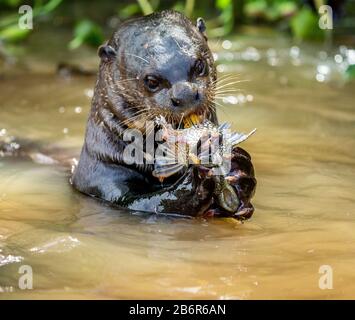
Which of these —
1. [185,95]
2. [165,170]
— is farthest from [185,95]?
[165,170]

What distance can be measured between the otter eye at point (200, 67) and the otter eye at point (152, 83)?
0.57ft

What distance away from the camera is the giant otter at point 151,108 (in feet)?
10.3

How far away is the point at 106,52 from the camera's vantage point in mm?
3576

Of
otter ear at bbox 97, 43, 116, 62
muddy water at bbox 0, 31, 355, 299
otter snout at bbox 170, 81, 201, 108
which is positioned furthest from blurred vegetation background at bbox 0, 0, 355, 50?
otter snout at bbox 170, 81, 201, 108

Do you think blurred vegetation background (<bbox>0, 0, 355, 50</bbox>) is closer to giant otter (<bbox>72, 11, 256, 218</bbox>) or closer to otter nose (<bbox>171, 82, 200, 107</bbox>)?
giant otter (<bbox>72, 11, 256, 218</bbox>)

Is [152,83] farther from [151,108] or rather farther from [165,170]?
[165,170]

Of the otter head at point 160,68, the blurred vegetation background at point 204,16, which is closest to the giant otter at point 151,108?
the otter head at point 160,68

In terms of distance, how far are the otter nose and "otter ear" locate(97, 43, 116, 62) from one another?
0.52m

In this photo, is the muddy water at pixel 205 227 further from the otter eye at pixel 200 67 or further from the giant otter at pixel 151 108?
the otter eye at pixel 200 67

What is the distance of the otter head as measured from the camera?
3.18m

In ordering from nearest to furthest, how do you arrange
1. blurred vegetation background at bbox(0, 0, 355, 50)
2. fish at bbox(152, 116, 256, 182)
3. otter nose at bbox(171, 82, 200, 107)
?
1. fish at bbox(152, 116, 256, 182)
2. otter nose at bbox(171, 82, 200, 107)
3. blurred vegetation background at bbox(0, 0, 355, 50)
